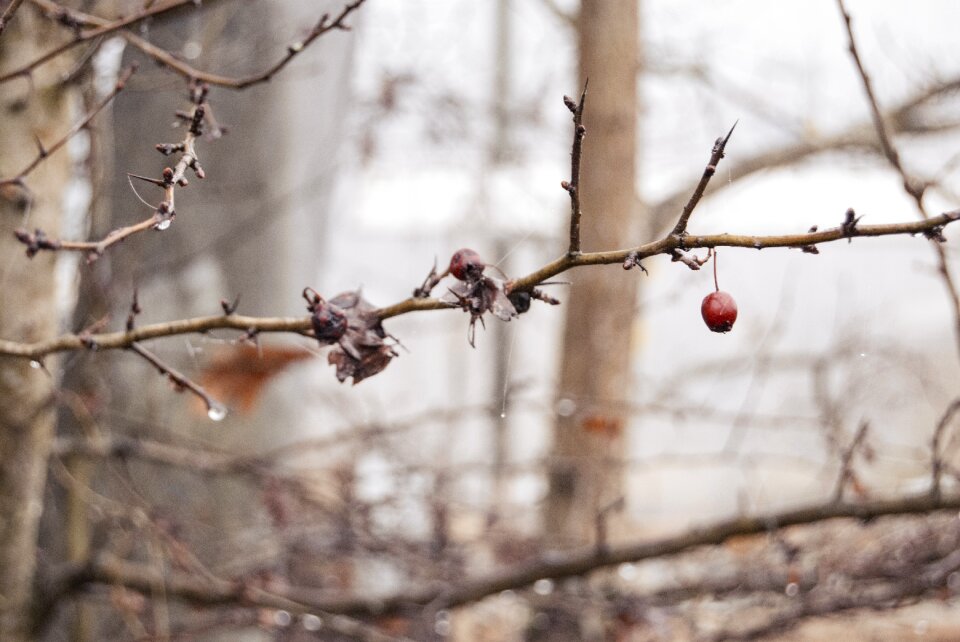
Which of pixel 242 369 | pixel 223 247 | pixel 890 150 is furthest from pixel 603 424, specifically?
pixel 223 247

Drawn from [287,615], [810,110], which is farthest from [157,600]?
[810,110]

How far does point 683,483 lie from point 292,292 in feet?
25.7

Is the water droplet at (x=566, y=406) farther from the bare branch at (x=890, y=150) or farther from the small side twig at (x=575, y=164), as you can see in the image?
the small side twig at (x=575, y=164)

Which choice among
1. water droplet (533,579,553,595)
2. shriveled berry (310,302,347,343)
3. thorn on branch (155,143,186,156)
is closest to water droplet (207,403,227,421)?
shriveled berry (310,302,347,343)

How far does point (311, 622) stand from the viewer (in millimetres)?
2090

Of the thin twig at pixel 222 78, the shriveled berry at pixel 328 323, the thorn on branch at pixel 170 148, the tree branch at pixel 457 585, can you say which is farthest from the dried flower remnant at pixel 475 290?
the tree branch at pixel 457 585

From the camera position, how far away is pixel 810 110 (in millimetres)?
4844

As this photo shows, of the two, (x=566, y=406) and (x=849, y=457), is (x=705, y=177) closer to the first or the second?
(x=849, y=457)

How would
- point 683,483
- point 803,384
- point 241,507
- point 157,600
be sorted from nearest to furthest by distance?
point 157,600 < point 241,507 < point 803,384 < point 683,483

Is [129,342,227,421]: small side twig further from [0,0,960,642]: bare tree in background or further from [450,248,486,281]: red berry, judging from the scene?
[450,248,486,281]: red berry

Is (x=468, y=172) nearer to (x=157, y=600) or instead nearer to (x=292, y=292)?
(x=292, y=292)

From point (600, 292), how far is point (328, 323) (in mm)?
2696

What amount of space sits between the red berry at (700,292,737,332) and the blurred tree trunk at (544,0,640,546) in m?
2.20

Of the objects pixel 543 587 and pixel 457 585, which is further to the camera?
pixel 543 587
